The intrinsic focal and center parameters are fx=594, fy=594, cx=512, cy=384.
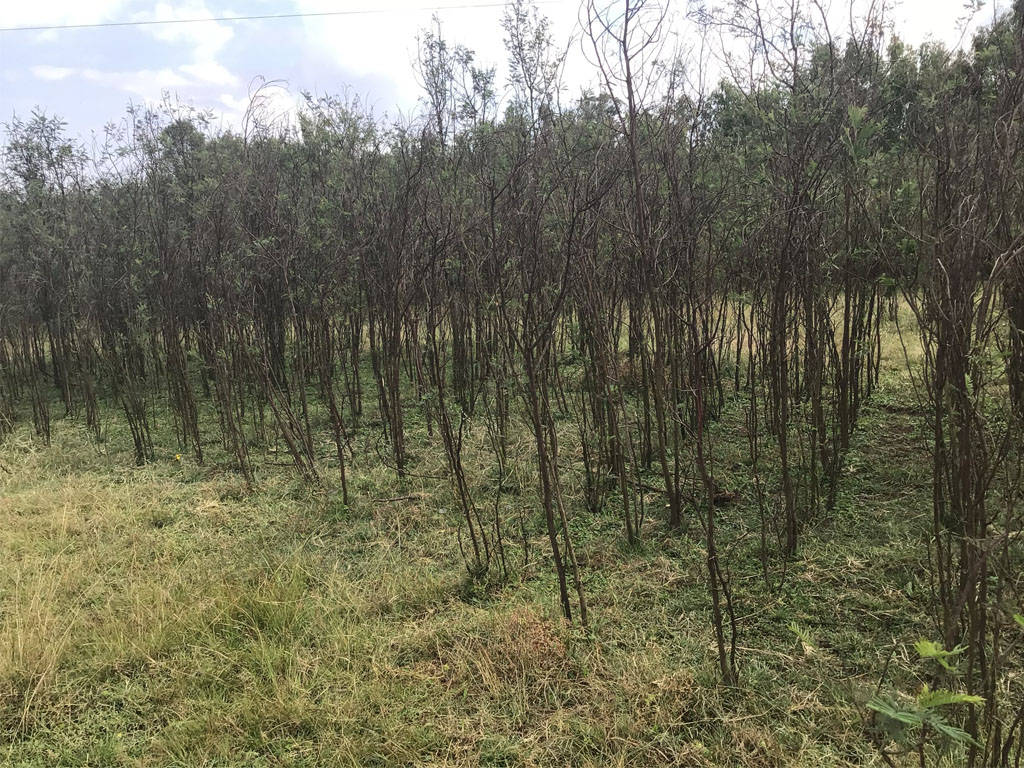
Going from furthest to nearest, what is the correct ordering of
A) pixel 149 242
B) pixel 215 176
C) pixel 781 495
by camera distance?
pixel 149 242
pixel 215 176
pixel 781 495

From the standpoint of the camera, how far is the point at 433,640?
253 centimetres

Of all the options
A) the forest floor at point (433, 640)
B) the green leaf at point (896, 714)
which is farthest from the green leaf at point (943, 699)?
the forest floor at point (433, 640)

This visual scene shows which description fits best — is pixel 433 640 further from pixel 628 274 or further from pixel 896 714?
pixel 628 274

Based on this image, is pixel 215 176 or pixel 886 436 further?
pixel 215 176

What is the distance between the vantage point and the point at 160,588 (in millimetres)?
2908

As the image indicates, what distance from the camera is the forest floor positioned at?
202cm

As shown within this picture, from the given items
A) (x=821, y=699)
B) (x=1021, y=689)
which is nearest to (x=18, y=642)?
(x=821, y=699)

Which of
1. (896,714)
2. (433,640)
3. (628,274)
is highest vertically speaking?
(628,274)

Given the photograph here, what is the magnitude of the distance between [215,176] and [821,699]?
5.63 meters

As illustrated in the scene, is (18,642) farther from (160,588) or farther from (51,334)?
(51,334)

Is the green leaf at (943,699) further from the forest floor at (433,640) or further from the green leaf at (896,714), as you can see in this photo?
the forest floor at (433,640)

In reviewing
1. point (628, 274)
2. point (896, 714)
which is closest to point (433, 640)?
point (896, 714)

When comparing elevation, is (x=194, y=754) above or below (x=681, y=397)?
below

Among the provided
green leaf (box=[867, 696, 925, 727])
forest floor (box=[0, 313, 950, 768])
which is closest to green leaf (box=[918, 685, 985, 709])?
green leaf (box=[867, 696, 925, 727])
